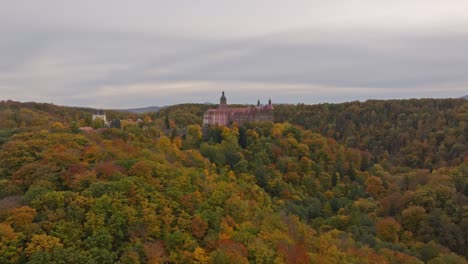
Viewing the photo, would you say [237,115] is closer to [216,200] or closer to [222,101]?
[222,101]

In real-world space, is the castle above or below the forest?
above

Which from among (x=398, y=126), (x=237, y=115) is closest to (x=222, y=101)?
(x=237, y=115)

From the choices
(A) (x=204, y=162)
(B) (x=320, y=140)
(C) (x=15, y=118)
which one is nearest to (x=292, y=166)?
(B) (x=320, y=140)

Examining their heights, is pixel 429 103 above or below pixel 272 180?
above

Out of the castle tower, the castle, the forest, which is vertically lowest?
the forest

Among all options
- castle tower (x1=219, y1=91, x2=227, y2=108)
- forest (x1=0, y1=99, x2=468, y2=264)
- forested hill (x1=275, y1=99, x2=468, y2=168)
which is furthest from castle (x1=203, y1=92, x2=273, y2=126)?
forested hill (x1=275, y1=99, x2=468, y2=168)

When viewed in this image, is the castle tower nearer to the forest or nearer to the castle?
the castle

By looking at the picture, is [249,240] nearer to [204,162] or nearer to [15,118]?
[204,162]

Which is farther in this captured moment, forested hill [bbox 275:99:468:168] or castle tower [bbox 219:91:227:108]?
castle tower [bbox 219:91:227:108]
